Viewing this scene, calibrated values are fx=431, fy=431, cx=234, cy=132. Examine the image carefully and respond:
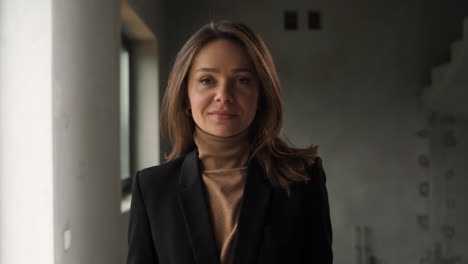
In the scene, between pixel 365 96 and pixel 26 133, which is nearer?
pixel 26 133

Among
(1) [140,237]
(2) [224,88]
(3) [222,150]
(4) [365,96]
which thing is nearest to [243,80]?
(2) [224,88]

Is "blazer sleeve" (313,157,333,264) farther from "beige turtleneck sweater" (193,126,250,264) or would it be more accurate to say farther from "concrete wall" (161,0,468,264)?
"concrete wall" (161,0,468,264)

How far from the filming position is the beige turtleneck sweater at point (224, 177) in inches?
34.9

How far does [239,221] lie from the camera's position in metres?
0.86

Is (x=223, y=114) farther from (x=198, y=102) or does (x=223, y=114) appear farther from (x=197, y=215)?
(x=197, y=215)

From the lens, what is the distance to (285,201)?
90 cm

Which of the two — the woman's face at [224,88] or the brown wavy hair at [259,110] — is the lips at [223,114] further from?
the brown wavy hair at [259,110]

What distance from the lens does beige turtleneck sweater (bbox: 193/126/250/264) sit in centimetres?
89

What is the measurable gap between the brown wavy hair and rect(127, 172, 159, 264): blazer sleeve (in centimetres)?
17

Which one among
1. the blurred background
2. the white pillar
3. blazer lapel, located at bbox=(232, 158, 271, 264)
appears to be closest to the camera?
blazer lapel, located at bbox=(232, 158, 271, 264)

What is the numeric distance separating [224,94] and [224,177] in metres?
0.19

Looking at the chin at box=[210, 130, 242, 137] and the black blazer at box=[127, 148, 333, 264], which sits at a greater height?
the chin at box=[210, 130, 242, 137]

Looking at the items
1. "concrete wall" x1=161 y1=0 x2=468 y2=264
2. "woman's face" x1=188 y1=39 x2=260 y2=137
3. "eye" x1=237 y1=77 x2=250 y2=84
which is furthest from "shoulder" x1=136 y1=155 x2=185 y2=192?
"concrete wall" x1=161 y1=0 x2=468 y2=264

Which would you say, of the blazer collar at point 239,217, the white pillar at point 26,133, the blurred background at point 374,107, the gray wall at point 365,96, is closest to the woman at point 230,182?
the blazer collar at point 239,217
